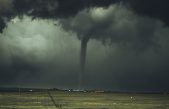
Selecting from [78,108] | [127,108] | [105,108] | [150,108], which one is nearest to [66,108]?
[78,108]

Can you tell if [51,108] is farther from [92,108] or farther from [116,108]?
[116,108]

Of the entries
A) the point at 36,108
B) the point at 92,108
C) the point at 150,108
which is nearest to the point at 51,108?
the point at 36,108

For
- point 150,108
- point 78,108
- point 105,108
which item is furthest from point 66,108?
point 150,108

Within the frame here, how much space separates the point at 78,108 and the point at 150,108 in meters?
22.0

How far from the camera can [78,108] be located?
108 metres

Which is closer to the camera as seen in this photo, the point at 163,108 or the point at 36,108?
the point at 36,108

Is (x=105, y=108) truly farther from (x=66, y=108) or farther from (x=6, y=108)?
(x=6, y=108)

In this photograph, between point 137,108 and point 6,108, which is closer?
point 6,108

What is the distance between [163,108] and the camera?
11025 cm

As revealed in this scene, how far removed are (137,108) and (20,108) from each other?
34.9m

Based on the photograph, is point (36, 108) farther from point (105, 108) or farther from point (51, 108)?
point (105, 108)

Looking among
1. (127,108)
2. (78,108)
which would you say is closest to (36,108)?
(78,108)

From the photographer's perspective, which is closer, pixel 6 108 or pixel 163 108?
pixel 6 108

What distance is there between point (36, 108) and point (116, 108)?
78.7 feet
